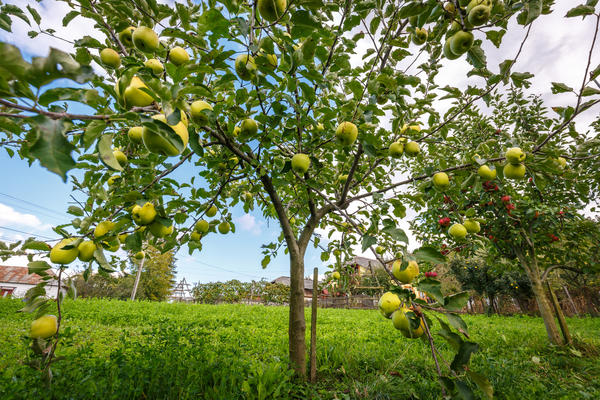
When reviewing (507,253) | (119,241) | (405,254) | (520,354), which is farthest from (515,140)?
(507,253)

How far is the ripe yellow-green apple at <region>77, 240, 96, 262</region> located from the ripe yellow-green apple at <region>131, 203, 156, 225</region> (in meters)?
0.24

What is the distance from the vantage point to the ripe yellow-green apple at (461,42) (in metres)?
1.23

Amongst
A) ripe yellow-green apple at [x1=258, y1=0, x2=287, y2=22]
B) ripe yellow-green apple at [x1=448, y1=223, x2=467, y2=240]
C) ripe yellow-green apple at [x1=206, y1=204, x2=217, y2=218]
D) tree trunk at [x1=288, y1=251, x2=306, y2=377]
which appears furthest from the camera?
tree trunk at [x1=288, y1=251, x2=306, y2=377]

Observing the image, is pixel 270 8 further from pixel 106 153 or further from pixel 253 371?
pixel 253 371

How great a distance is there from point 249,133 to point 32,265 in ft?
4.35

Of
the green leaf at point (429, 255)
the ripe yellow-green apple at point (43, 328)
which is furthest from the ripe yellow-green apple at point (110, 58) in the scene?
the green leaf at point (429, 255)

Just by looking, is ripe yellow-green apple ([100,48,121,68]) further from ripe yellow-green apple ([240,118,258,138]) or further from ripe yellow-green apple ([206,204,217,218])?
ripe yellow-green apple ([206,204,217,218])

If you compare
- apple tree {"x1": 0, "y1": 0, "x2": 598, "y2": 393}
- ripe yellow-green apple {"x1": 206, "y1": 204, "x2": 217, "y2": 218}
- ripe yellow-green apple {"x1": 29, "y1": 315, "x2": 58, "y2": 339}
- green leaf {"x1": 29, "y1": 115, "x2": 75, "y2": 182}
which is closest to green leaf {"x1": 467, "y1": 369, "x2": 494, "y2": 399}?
apple tree {"x1": 0, "y1": 0, "x2": 598, "y2": 393}

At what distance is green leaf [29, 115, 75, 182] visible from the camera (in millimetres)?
516

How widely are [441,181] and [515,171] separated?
0.43m

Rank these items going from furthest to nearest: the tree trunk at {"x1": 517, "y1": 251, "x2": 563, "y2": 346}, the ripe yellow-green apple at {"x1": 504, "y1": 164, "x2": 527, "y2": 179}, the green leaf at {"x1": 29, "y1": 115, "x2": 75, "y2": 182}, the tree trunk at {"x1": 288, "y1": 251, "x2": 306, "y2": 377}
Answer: the tree trunk at {"x1": 517, "y1": 251, "x2": 563, "y2": 346}
the tree trunk at {"x1": 288, "y1": 251, "x2": 306, "y2": 377}
the ripe yellow-green apple at {"x1": 504, "y1": 164, "x2": 527, "y2": 179}
the green leaf at {"x1": 29, "y1": 115, "x2": 75, "y2": 182}

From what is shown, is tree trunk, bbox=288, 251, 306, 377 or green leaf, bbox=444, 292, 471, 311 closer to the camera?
green leaf, bbox=444, 292, 471, 311

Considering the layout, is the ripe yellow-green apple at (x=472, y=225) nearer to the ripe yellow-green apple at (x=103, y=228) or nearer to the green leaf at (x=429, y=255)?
the green leaf at (x=429, y=255)

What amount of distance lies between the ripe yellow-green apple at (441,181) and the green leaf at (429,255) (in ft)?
3.05
